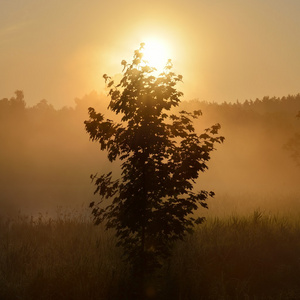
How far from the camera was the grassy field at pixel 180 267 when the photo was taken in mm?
8594

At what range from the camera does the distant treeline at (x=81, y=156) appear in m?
38.4

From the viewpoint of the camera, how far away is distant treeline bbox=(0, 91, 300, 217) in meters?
38.4

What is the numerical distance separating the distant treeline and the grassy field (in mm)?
18646

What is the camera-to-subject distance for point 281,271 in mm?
9797

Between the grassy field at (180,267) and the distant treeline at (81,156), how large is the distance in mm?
18646

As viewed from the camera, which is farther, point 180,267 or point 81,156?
point 81,156

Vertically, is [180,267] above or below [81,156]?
below

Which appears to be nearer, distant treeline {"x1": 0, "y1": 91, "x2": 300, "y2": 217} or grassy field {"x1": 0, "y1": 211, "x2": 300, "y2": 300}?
grassy field {"x1": 0, "y1": 211, "x2": 300, "y2": 300}

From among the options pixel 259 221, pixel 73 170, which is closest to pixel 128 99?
pixel 259 221

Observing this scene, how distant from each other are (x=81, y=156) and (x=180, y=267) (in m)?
54.1

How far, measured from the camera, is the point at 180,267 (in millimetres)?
9531

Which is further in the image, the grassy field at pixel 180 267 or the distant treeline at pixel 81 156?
the distant treeline at pixel 81 156

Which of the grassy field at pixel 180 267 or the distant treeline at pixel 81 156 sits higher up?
the distant treeline at pixel 81 156

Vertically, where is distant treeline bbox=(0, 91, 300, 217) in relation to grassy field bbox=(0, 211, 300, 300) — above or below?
above
